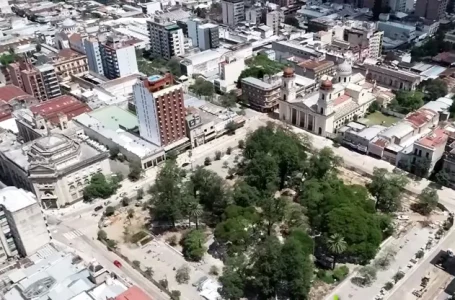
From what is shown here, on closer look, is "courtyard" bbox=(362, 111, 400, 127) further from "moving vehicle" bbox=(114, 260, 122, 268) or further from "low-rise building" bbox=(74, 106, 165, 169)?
"moving vehicle" bbox=(114, 260, 122, 268)

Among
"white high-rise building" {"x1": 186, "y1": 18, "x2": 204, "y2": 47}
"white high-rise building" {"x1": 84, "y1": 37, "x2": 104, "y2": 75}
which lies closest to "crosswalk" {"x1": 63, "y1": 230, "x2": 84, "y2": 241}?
"white high-rise building" {"x1": 84, "y1": 37, "x2": 104, "y2": 75}

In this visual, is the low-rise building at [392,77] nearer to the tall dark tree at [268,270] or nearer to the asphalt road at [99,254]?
the tall dark tree at [268,270]

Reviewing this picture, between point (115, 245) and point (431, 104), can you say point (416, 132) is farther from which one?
point (115, 245)

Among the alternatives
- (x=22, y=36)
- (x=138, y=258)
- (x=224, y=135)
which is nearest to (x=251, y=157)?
(x=224, y=135)

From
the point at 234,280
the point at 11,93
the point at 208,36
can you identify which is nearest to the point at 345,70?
the point at 208,36

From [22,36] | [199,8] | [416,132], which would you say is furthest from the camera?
[199,8]
